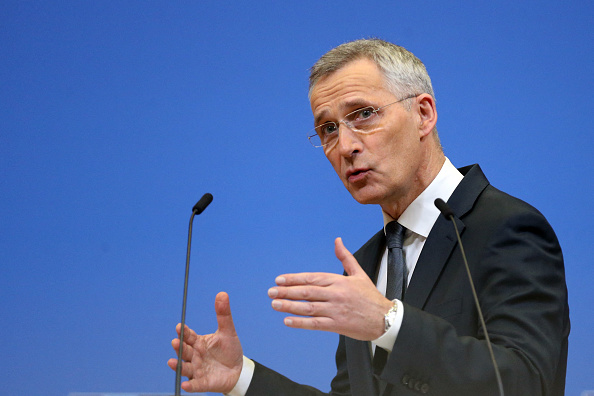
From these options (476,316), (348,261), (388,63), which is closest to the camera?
(348,261)

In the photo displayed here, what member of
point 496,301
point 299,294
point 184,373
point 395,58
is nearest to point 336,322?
point 299,294

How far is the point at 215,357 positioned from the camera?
5.88 ft

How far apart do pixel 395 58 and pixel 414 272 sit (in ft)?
2.50

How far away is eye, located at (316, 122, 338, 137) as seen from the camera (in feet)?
6.95

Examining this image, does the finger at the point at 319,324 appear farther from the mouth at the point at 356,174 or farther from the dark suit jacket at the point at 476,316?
the mouth at the point at 356,174

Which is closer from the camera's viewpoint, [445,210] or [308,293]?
[308,293]

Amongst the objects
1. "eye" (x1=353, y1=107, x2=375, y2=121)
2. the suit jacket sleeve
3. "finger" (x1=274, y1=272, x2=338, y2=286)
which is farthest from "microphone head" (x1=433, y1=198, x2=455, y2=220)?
"eye" (x1=353, y1=107, x2=375, y2=121)

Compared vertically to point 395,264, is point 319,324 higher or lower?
lower

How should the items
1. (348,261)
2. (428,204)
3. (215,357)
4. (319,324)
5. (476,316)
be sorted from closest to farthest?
(319,324)
(348,261)
(476,316)
(215,357)
(428,204)

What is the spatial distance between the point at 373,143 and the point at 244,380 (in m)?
0.83

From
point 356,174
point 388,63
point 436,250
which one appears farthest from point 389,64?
point 436,250

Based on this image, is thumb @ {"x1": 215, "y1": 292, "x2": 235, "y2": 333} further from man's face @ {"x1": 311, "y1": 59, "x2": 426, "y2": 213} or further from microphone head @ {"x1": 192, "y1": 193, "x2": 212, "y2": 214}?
man's face @ {"x1": 311, "y1": 59, "x2": 426, "y2": 213}

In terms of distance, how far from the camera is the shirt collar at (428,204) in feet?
6.48

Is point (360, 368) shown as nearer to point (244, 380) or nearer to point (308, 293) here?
point (244, 380)
